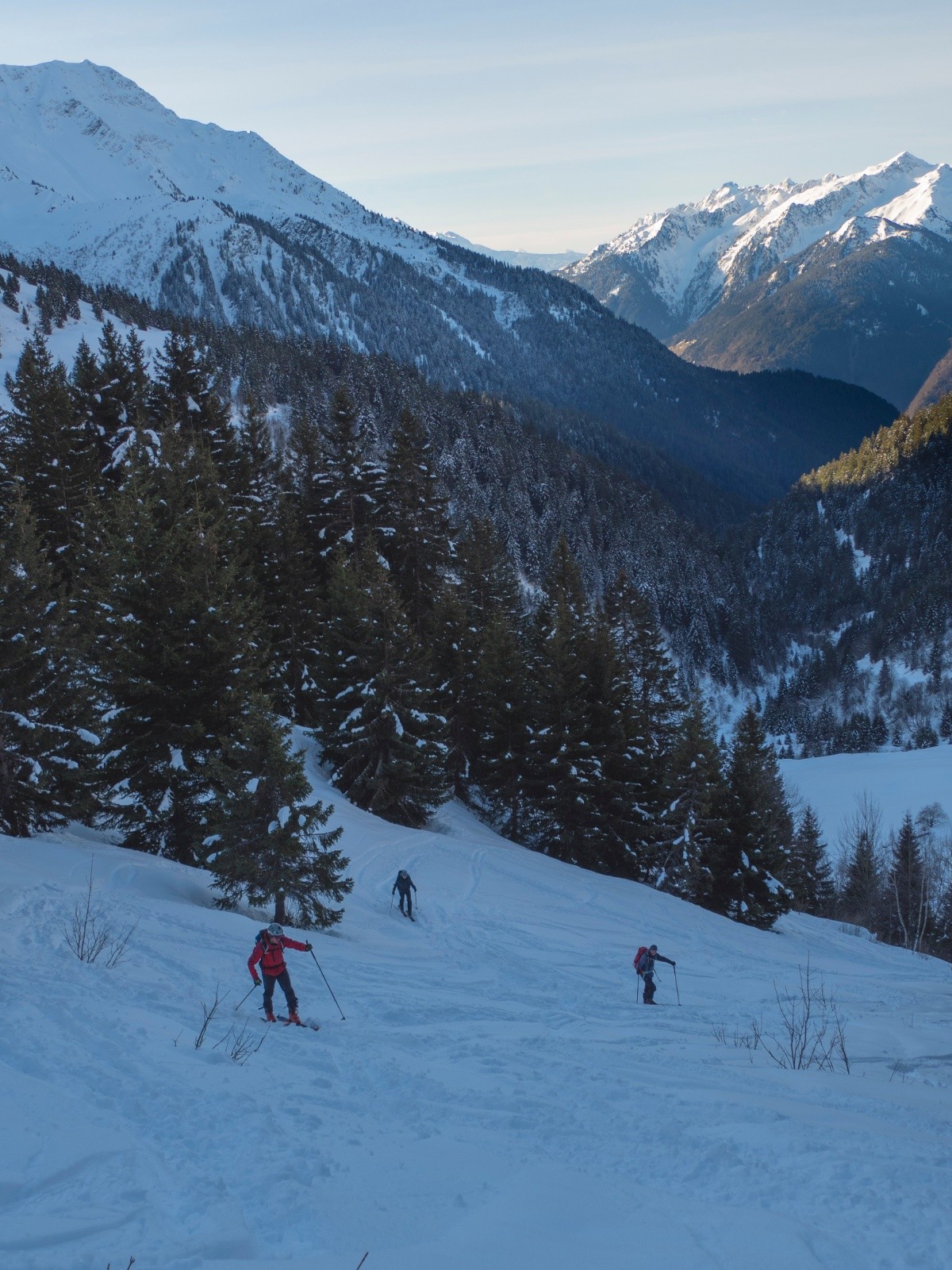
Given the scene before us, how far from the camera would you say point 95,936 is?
1088 centimetres

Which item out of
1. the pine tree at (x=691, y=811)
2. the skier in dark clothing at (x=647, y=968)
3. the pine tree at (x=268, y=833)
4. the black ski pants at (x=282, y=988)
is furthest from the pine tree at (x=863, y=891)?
the black ski pants at (x=282, y=988)

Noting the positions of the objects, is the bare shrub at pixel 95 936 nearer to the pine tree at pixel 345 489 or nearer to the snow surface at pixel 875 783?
the pine tree at pixel 345 489

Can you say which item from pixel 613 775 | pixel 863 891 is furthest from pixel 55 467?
pixel 863 891

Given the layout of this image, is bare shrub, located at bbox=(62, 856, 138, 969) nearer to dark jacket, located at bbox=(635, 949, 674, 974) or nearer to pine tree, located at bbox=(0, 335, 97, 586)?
dark jacket, located at bbox=(635, 949, 674, 974)

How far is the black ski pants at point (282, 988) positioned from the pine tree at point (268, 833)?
5.02 m

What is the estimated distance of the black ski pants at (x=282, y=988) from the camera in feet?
31.8

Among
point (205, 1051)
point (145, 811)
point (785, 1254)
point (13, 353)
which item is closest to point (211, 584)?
point (145, 811)

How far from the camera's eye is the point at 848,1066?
9.25 meters

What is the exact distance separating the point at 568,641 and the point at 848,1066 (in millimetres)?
23124

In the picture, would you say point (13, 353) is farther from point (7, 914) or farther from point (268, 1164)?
point (268, 1164)

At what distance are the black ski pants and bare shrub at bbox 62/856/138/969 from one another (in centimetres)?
205

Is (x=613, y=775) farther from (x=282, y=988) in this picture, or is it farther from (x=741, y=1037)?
(x=282, y=988)

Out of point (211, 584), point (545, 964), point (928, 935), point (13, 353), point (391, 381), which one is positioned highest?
point (391, 381)

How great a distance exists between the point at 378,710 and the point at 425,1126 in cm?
2055
